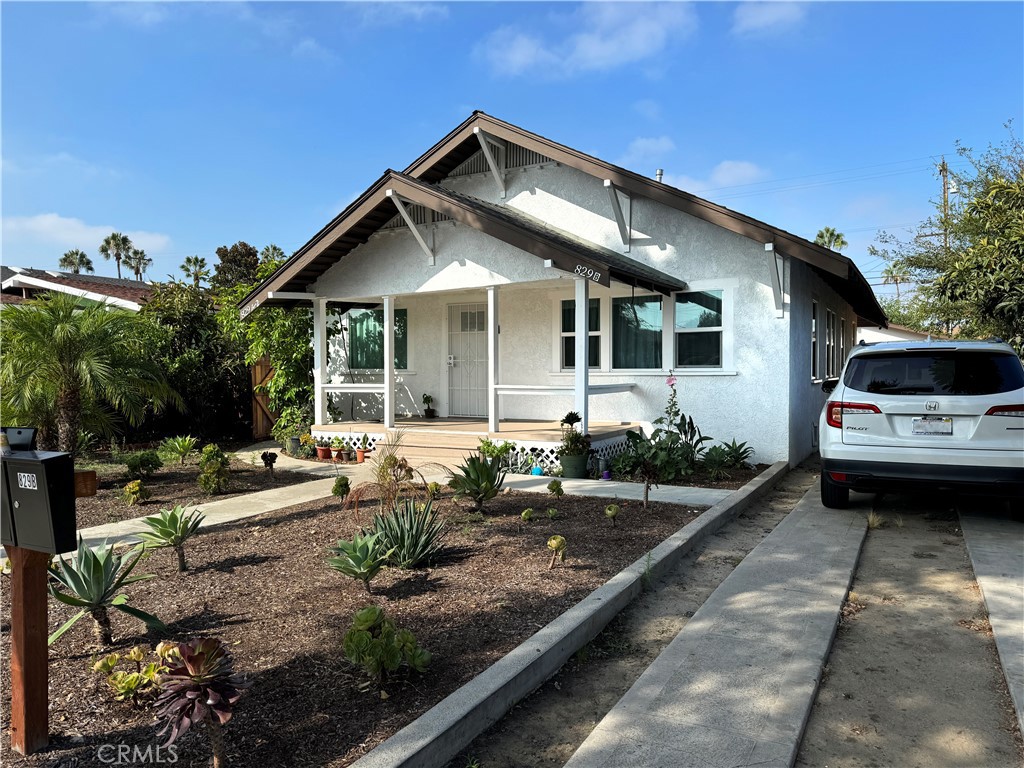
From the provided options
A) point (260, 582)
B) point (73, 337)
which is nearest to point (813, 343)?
point (260, 582)

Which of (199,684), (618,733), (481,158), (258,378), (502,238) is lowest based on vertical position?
(618,733)

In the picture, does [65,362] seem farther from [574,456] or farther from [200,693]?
[200,693]

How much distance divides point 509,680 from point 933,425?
210 inches

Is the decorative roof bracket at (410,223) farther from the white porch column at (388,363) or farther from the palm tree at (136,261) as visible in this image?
the palm tree at (136,261)

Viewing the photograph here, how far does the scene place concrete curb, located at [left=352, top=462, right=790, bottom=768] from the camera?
2.80m

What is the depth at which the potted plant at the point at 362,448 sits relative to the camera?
40.1ft

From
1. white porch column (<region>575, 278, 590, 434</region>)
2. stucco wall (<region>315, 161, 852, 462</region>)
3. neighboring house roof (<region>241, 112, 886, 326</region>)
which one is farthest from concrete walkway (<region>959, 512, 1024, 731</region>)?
white porch column (<region>575, 278, 590, 434</region>)

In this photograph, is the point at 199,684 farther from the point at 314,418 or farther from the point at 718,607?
the point at 314,418

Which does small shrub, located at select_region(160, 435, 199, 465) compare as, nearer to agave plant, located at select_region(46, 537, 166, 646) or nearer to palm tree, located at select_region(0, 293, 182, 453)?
palm tree, located at select_region(0, 293, 182, 453)

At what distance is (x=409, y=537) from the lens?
5.40 m

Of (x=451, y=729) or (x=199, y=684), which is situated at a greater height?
(x=199, y=684)

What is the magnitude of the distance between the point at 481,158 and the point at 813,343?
7388mm

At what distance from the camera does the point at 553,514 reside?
685 cm

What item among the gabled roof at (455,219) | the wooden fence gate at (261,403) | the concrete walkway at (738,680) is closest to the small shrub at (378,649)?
the concrete walkway at (738,680)
